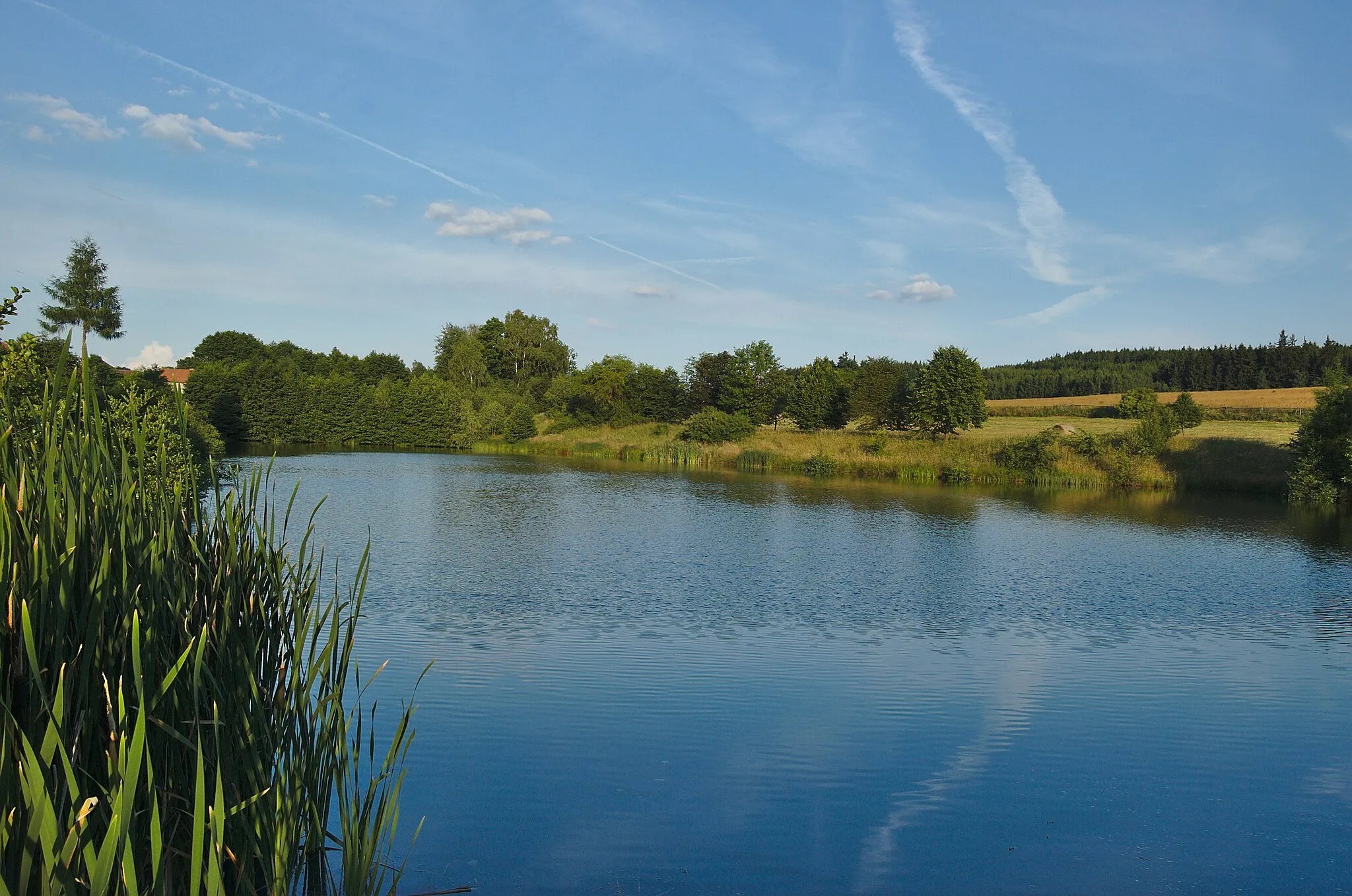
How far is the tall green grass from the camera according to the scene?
2174 millimetres

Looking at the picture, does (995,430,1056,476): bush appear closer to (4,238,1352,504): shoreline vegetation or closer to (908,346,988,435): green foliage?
(4,238,1352,504): shoreline vegetation

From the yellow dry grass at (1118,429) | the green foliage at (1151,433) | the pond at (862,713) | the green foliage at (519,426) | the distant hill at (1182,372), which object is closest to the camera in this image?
the pond at (862,713)

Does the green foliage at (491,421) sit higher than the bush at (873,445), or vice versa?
the green foliage at (491,421)

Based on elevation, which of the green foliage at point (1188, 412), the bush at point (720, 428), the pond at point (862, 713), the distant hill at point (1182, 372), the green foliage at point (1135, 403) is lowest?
the pond at point (862, 713)

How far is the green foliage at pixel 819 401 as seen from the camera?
46.5 m

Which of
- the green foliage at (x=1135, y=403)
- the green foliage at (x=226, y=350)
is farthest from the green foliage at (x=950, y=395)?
the green foliage at (x=226, y=350)

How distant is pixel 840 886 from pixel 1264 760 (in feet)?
13.4

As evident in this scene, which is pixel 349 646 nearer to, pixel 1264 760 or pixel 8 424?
pixel 8 424

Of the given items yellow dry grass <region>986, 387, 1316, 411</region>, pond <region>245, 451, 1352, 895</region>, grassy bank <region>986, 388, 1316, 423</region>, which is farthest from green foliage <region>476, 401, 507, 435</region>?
pond <region>245, 451, 1352, 895</region>

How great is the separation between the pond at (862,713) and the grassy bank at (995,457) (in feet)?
52.1

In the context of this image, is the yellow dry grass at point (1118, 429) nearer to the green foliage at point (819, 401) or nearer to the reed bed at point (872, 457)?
the reed bed at point (872, 457)

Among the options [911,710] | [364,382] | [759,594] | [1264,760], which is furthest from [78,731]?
[364,382]

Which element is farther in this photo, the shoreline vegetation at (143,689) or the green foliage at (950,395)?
the green foliage at (950,395)

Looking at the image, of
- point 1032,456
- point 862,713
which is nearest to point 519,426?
point 1032,456
